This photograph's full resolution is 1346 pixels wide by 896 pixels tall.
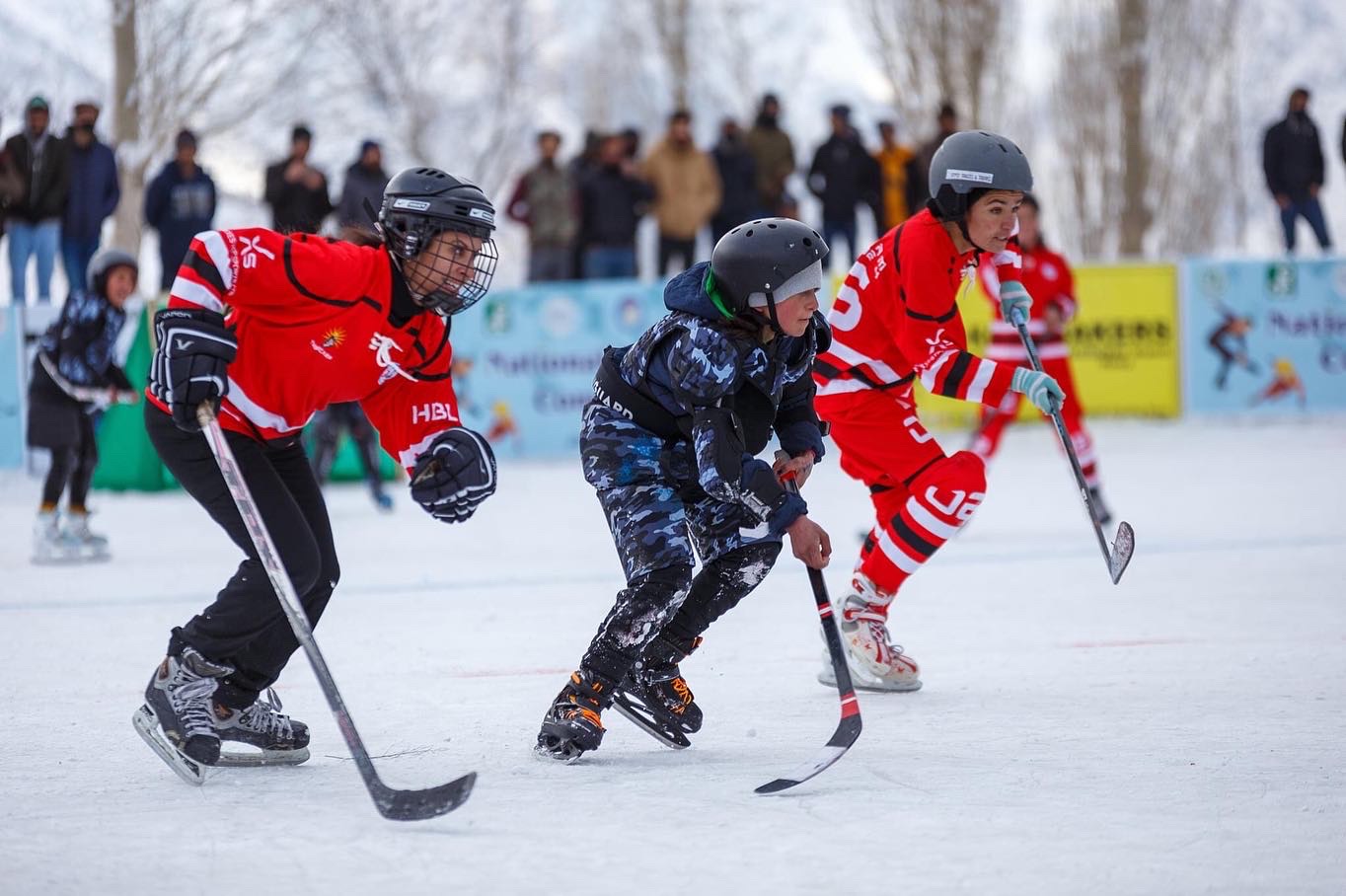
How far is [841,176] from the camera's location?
47.8 ft

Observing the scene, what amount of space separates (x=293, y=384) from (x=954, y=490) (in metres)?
2.06

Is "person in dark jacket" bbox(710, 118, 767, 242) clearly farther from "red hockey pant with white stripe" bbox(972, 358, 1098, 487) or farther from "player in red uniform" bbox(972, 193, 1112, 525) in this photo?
"red hockey pant with white stripe" bbox(972, 358, 1098, 487)

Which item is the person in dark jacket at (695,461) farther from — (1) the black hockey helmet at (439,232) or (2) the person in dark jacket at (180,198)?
(2) the person in dark jacket at (180,198)

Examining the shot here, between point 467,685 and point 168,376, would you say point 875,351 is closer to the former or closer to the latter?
point 467,685

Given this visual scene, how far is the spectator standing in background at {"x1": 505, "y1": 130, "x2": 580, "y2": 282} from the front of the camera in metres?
14.1

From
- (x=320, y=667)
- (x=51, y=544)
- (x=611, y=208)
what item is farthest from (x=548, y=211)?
(x=320, y=667)

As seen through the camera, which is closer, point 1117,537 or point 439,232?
point 439,232

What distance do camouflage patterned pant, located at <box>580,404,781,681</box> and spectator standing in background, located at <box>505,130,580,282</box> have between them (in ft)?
32.3

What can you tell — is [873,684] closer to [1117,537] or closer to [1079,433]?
[1117,537]

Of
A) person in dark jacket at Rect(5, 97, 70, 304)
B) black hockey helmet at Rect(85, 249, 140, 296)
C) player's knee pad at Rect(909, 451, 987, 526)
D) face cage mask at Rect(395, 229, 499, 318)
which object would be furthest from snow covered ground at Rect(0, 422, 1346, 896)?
person in dark jacket at Rect(5, 97, 70, 304)

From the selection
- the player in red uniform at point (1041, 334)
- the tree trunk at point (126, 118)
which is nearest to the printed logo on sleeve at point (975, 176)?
the player in red uniform at point (1041, 334)

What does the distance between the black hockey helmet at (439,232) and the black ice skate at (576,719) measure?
38.2 inches

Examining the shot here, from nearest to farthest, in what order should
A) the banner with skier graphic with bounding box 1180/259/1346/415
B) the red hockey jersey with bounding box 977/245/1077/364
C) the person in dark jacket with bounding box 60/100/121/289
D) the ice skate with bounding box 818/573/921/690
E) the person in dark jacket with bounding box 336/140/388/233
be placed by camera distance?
the ice skate with bounding box 818/573/921/690, the red hockey jersey with bounding box 977/245/1077/364, the person in dark jacket with bounding box 60/100/121/289, the person in dark jacket with bounding box 336/140/388/233, the banner with skier graphic with bounding box 1180/259/1346/415

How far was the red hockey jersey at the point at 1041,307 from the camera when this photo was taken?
952 cm
